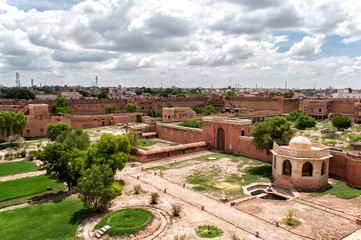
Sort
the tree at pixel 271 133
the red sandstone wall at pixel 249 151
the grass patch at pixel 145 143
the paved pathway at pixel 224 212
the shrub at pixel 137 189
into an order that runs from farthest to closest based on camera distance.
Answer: the grass patch at pixel 145 143
the red sandstone wall at pixel 249 151
the tree at pixel 271 133
the shrub at pixel 137 189
the paved pathway at pixel 224 212

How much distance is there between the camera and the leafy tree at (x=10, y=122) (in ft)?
95.2

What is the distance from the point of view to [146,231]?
36.6ft

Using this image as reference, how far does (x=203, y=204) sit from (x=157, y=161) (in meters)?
9.35

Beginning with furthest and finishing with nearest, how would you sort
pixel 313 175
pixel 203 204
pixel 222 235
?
pixel 313 175 < pixel 203 204 < pixel 222 235

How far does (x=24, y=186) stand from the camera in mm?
17438

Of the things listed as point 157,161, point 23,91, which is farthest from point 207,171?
point 23,91

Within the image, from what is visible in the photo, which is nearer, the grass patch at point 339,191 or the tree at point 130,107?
the grass patch at point 339,191

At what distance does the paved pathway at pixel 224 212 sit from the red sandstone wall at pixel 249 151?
9138 millimetres

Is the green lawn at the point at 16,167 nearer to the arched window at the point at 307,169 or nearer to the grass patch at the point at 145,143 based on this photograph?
the grass patch at the point at 145,143

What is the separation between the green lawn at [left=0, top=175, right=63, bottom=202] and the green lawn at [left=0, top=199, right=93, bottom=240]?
2627mm

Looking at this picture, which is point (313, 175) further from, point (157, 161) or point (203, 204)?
point (157, 161)

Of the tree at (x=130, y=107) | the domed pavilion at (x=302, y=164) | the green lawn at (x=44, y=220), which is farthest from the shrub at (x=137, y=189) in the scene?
the tree at (x=130, y=107)

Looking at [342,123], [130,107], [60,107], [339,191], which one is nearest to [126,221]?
[339,191]

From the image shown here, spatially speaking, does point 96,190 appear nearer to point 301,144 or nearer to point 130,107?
point 301,144
